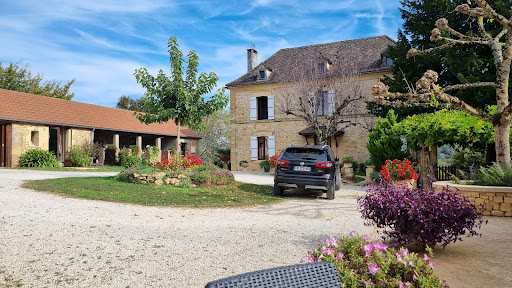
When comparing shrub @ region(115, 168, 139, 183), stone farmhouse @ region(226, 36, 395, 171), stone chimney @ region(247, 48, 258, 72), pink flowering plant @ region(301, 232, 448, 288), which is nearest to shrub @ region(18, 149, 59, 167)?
shrub @ region(115, 168, 139, 183)

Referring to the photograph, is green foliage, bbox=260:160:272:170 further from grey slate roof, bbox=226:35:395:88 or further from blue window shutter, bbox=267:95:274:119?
grey slate roof, bbox=226:35:395:88

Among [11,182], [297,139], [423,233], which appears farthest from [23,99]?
[423,233]

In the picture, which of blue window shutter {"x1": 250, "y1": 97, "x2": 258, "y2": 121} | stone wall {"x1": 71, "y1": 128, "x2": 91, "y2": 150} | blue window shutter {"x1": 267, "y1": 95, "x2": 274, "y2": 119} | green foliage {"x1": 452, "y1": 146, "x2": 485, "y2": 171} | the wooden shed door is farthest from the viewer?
blue window shutter {"x1": 250, "y1": 97, "x2": 258, "y2": 121}

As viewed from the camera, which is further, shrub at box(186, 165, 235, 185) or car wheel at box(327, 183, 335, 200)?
shrub at box(186, 165, 235, 185)

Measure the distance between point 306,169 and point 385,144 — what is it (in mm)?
5306

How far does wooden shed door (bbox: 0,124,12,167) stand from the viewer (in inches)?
756

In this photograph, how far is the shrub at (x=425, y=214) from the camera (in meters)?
4.04

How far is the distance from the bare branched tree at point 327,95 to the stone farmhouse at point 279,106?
1.38 feet

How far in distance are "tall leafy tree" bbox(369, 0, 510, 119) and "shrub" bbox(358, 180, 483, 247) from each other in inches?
421

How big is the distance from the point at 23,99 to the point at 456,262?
81.3 ft

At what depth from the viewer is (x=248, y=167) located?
24.0 metres

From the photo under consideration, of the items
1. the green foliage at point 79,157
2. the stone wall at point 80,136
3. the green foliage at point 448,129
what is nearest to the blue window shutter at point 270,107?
the green foliage at point 79,157

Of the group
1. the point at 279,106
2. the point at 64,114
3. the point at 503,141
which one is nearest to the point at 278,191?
the point at 503,141

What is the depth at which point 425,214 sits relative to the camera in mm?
4090
